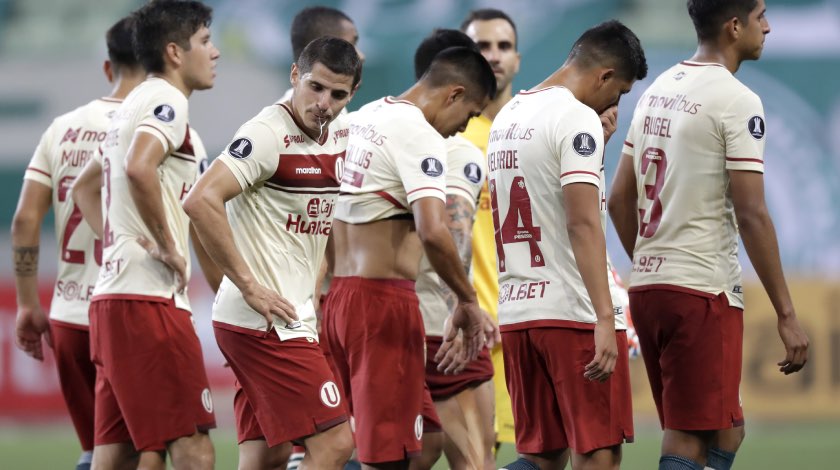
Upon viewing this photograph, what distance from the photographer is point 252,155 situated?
5.41 meters

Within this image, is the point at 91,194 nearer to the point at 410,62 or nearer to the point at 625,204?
the point at 625,204

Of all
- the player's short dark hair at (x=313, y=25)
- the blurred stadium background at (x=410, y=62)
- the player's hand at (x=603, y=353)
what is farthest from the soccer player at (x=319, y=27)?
the blurred stadium background at (x=410, y=62)

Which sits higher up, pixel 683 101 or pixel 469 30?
pixel 469 30

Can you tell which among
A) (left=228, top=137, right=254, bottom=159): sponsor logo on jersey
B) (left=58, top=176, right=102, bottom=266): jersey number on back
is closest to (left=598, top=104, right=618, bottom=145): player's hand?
(left=228, top=137, right=254, bottom=159): sponsor logo on jersey

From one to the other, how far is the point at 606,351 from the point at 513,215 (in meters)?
0.77

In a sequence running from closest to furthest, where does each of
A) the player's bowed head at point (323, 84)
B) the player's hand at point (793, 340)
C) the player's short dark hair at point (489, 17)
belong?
the player's bowed head at point (323, 84) → the player's hand at point (793, 340) → the player's short dark hair at point (489, 17)

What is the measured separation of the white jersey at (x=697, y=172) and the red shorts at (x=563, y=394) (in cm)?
60

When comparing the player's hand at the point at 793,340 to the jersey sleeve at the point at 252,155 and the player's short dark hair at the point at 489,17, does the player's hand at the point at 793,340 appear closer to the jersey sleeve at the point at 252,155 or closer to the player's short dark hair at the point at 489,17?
the jersey sleeve at the point at 252,155

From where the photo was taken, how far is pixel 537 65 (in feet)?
54.6

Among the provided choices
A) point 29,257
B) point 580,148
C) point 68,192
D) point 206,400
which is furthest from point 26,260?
point 580,148

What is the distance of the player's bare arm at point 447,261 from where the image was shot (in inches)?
231

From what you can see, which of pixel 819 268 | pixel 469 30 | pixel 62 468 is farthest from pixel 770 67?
pixel 62 468

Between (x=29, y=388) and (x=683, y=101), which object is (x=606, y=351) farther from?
(x=29, y=388)

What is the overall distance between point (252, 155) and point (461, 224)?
5.48 ft
